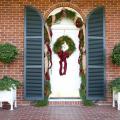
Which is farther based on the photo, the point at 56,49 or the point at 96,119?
the point at 56,49

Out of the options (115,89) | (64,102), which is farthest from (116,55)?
(64,102)

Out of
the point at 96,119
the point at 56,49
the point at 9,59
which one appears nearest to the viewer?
the point at 96,119

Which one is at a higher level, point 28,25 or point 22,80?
point 28,25

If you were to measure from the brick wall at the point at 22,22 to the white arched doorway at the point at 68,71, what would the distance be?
0.49 metres

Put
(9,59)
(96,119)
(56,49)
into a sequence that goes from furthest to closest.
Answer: (56,49)
(9,59)
(96,119)

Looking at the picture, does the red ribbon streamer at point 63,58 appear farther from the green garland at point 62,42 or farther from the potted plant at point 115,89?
the potted plant at point 115,89

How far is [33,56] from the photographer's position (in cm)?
973

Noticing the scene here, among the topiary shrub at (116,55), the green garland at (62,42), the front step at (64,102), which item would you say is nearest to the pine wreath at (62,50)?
the green garland at (62,42)

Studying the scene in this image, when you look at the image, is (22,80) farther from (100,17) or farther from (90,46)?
(100,17)

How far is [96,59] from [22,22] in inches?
81.7

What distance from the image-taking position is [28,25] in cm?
975

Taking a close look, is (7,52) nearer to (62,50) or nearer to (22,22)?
(22,22)

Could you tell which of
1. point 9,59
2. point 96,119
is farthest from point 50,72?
point 96,119

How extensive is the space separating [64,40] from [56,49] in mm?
311
